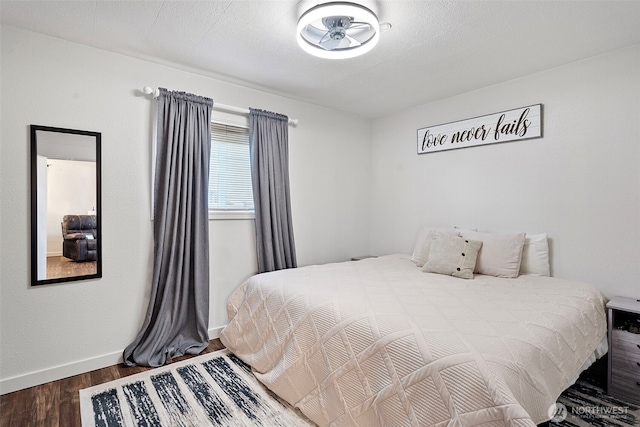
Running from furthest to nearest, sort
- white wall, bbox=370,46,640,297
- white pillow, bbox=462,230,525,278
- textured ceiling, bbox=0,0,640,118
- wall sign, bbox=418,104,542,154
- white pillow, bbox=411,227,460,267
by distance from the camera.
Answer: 1. white pillow, bbox=411,227,460,267
2. wall sign, bbox=418,104,542,154
3. white pillow, bbox=462,230,525,278
4. white wall, bbox=370,46,640,297
5. textured ceiling, bbox=0,0,640,118

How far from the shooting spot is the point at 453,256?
279cm

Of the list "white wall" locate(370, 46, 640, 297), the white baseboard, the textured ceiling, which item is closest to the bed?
"white wall" locate(370, 46, 640, 297)

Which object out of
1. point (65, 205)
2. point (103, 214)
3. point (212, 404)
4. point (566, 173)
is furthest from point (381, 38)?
point (212, 404)

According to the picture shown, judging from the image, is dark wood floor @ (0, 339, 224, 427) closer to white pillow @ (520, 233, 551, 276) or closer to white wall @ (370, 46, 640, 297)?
white pillow @ (520, 233, 551, 276)

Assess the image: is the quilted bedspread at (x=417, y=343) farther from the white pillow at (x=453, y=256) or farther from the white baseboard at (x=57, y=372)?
the white baseboard at (x=57, y=372)

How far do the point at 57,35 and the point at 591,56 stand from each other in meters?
3.96

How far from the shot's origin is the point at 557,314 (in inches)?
72.6

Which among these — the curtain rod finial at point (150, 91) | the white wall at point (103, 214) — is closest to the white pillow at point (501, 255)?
the white wall at point (103, 214)

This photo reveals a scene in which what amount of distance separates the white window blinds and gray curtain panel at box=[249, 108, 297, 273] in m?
0.13

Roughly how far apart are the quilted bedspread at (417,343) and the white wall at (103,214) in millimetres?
829

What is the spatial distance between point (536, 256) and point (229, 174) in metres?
2.85

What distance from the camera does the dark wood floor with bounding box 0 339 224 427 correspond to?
186 centimetres

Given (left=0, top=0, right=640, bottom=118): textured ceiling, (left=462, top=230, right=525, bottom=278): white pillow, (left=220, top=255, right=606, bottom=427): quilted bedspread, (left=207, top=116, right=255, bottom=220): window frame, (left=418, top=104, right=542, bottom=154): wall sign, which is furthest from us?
(left=207, top=116, right=255, bottom=220): window frame

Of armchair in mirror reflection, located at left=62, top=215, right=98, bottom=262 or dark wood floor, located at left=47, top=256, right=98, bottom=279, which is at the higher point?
A: armchair in mirror reflection, located at left=62, top=215, right=98, bottom=262
